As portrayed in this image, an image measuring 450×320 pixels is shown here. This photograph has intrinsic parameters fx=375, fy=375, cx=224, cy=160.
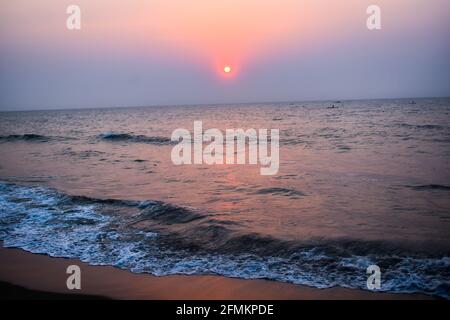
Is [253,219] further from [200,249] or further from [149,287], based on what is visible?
[149,287]

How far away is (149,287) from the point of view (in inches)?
226

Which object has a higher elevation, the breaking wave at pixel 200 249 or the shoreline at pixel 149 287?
the breaking wave at pixel 200 249

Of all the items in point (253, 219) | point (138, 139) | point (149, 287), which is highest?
point (138, 139)

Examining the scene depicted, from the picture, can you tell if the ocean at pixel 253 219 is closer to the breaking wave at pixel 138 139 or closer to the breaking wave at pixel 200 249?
the breaking wave at pixel 200 249

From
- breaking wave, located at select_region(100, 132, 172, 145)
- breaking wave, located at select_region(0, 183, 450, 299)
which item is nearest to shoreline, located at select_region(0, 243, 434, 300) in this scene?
breaking wave, located at select_region(0, 183, 450, 299)

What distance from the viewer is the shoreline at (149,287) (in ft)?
→ 17.5

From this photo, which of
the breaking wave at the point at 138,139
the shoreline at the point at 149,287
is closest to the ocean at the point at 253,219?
the shoreline at the point at 149,287

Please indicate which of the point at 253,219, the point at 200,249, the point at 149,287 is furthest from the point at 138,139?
the point at 149,287

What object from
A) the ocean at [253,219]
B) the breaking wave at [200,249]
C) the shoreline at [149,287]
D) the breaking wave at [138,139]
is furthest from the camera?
the breaking wave at [138,139]

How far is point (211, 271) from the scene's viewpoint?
6.29 metres

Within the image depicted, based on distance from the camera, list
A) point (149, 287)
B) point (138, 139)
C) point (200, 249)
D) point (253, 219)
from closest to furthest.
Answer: point (149, 287)
point (200, 249)
point (253, 219)
point (138, 139)

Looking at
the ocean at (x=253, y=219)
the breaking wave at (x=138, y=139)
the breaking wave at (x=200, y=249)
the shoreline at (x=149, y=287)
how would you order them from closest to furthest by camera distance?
the shoreline at (x=149, y=287)
the breaking wave at (x=200, y=249)
the ocean at (x=253, y=219)
the breaking wave at (x=138, y=139)

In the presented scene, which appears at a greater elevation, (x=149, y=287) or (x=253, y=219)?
(x=253, y=219)

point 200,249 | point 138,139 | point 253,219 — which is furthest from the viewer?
point 138,139
